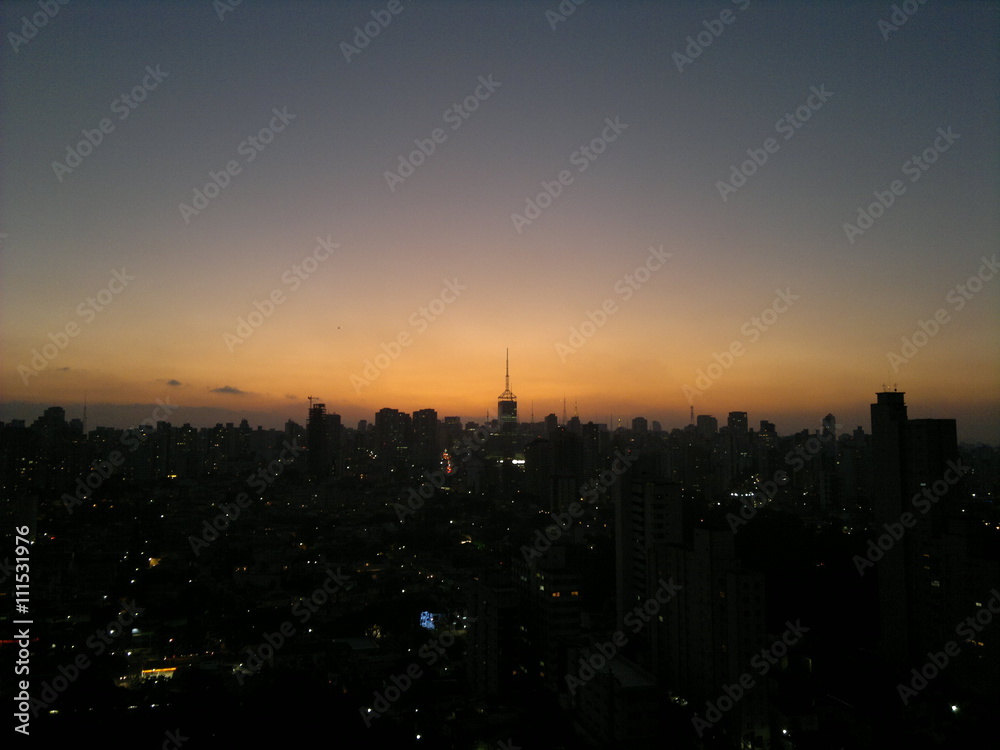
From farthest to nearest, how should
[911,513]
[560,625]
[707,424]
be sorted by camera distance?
[707,424] → [911,513] → [560,625]

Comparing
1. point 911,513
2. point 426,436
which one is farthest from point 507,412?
point 911,513

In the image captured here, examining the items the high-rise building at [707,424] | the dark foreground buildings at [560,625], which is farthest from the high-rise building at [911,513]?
the high-rise building at [707,424]

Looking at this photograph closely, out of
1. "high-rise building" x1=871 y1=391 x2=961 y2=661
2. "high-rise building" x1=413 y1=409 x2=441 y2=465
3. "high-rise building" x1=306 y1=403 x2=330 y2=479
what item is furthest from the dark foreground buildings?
"high-rise building" x1=413 y1=409 x2=441 y2=465

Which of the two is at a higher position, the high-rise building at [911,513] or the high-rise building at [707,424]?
the high-rise building at [707,424]

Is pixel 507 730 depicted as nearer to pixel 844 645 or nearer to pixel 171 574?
pixel 844 645

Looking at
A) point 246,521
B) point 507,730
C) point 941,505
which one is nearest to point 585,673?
point 507,730

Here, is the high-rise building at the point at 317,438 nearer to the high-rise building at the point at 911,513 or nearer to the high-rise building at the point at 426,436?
the high-rise building at the point at 426,436

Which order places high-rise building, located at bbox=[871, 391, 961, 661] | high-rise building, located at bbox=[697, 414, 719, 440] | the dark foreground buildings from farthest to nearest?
high-rise building, located at bbox=[697, 414, 719, 440] → high-rise building, located at bbox=[871, 391, 961, 661] → the dark foreground buildings

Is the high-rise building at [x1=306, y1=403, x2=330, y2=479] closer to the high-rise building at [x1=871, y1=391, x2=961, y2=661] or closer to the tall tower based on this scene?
the tall tower

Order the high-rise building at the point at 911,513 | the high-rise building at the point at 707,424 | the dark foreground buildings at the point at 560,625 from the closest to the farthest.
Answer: the dark foreground buildings at the point at 560,625 → the high-rise building at the point at 911,513 → the high-rise building at the point at 707,424

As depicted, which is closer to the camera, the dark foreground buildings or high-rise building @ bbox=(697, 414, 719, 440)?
the dark foreground buildings

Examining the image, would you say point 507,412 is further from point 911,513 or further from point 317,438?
point 911,513
